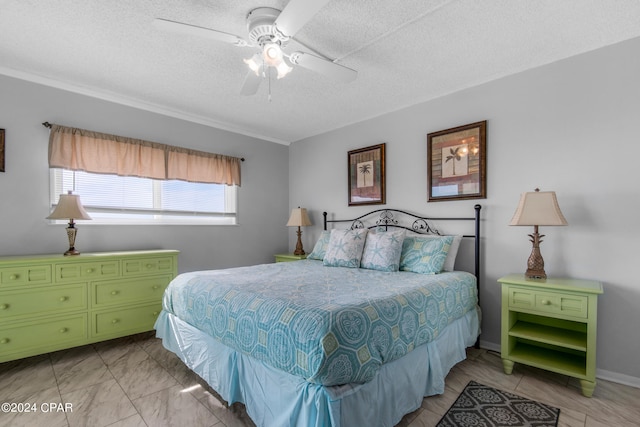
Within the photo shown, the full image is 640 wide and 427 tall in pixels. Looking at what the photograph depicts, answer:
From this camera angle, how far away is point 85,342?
275 centimetres

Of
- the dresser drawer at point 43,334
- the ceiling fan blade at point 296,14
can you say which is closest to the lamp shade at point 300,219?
the dresser drawer at point 43,334

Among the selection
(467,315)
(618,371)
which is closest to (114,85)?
(467,315)

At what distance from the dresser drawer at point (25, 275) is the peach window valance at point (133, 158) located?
3.18ft

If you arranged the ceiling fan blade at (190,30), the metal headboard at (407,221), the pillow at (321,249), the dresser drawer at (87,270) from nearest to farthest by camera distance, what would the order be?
the ceiling fan blade at (190,30) < the dresser drawer at (87,270) < the metal headboard at (407,221) < the pillow at (321,249)

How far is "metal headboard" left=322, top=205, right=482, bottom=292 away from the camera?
292 cm

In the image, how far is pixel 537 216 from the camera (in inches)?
90.5

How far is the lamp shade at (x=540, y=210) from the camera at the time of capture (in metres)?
2.26

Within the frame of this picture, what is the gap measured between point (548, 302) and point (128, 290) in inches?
142

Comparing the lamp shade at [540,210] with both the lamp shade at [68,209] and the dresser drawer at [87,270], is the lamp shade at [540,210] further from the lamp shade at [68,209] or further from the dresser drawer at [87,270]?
the lamp shade at [68,209]

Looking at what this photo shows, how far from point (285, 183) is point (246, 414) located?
3.45m

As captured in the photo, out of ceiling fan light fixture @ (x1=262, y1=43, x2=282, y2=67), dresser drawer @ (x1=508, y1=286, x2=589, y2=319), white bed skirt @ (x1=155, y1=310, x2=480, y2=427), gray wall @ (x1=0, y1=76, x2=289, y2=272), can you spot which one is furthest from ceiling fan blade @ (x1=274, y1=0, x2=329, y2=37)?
gray wall @ (x1=0, y1=76, x2=289, y2=272)

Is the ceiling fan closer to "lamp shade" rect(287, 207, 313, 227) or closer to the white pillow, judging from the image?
the white pillow

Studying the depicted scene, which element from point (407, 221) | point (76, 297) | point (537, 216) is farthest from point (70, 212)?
point (537, 216)

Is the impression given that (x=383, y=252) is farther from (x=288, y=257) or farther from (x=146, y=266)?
(x=146, y=266)
